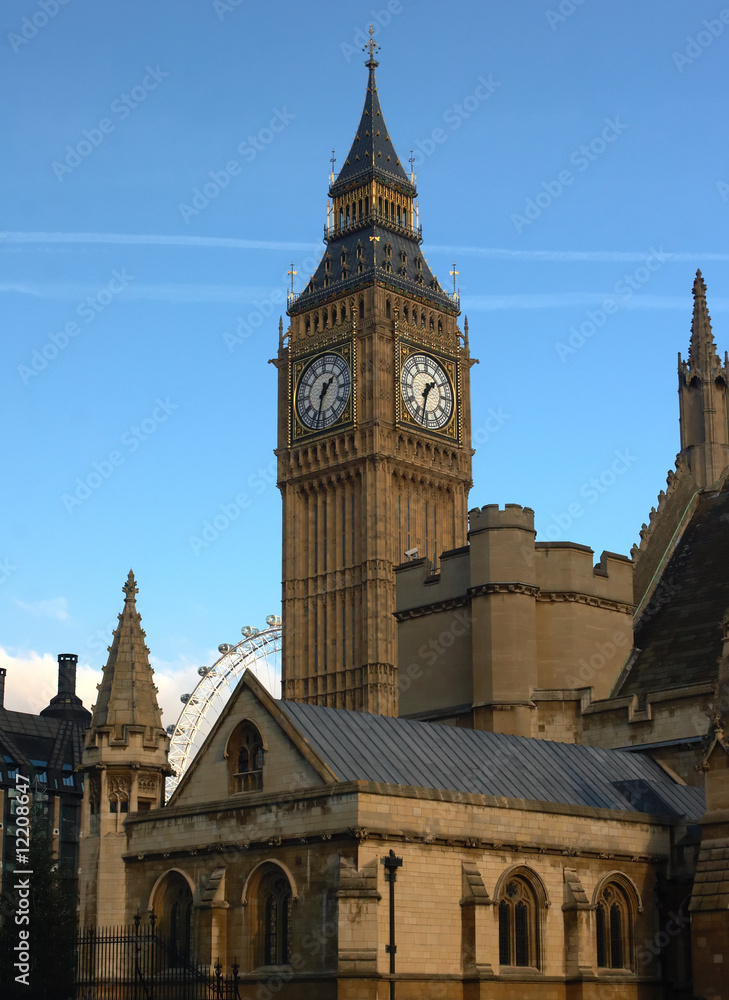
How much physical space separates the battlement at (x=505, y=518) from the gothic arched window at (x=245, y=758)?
16180 mm

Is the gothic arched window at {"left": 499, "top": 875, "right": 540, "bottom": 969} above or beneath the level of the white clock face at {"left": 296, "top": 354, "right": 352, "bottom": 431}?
beneath

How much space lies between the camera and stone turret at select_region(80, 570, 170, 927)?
45781mm

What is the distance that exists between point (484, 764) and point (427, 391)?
7842 cm

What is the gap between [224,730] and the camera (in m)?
44.1

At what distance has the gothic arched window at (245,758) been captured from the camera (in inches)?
1690

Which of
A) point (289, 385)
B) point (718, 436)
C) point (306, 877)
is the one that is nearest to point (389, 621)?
point (289, 385)

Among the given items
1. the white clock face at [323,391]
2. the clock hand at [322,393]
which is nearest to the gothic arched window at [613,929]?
the white clock face at [323,391]

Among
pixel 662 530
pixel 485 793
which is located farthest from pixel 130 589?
pixel 662 530

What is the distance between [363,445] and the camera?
11869cm

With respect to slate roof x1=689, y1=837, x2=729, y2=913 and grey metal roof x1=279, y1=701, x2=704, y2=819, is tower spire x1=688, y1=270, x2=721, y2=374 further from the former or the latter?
slate roof x1=689, y1=837, x2=729, y2=913

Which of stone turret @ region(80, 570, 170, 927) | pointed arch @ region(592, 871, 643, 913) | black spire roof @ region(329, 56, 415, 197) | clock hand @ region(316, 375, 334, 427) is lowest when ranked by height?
pointed arch @ region(592, 871, 643, 913)

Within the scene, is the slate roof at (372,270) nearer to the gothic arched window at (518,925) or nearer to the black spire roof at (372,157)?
the black spire roof at (372,157)

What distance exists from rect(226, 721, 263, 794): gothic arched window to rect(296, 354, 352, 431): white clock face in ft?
255

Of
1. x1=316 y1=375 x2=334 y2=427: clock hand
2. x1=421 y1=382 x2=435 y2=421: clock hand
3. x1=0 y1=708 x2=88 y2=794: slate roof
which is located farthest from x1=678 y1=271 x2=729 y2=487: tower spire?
x1=316 y1=375 x2=334 y2=427: clock hand
